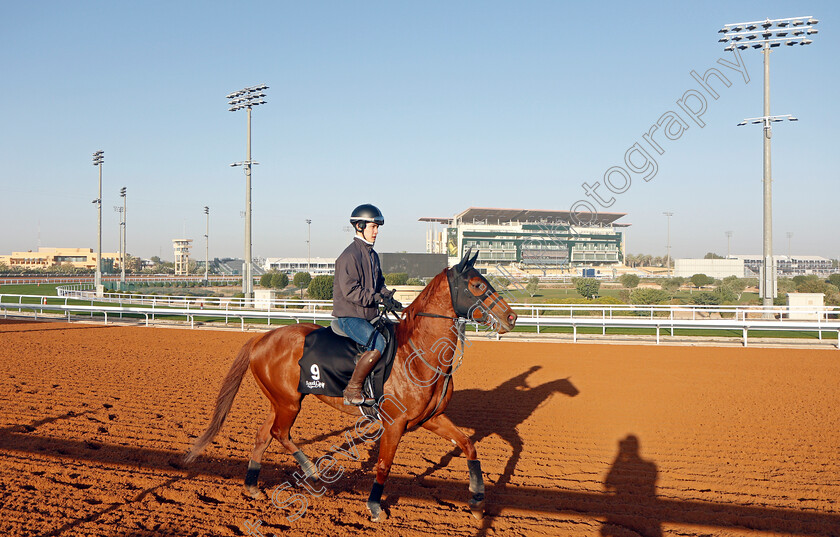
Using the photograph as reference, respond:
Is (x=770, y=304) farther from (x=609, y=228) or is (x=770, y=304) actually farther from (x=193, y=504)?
(x=609, y=228)

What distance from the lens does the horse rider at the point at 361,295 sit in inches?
180

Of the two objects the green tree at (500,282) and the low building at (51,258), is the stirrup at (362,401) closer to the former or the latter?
the green tree at (500,282)

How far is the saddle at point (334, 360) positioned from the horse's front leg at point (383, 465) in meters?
0.34

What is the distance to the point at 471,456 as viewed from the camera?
4.66 m

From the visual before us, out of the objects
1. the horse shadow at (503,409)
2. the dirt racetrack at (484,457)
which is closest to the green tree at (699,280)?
the dirt racetrack at (484,457)

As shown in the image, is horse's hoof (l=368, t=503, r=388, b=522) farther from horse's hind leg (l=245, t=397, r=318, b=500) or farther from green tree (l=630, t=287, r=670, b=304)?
green tree (l=630, t=287, r=670, b=304)

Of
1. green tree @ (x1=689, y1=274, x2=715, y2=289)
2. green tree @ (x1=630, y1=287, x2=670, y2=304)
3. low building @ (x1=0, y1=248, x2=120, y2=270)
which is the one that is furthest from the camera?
low building @ (x1=0, y1=248, x2=120, y2=270)

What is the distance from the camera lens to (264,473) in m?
5.50

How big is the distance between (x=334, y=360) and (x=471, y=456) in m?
1.48

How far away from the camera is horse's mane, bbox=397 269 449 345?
4668 mm

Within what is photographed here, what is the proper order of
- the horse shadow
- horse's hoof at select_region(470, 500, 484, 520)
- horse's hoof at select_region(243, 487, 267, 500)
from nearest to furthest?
1. horse's hoof at select_region(470, 500, 484, 520)
2. horse's hoof at select_region(243, 487, 267, 500)
3. the horse shadow

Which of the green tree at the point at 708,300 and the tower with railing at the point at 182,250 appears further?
the tower with railing at the point at 182,250

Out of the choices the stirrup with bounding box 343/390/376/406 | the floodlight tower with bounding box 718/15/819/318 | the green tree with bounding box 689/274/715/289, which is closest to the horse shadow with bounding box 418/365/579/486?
the stirrup with bounding box 343/390/376/406

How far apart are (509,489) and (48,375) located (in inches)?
380
